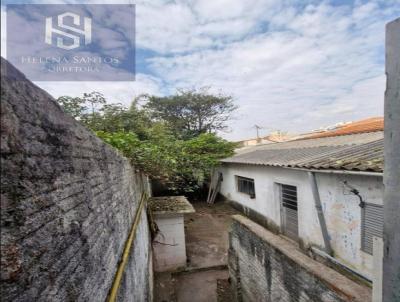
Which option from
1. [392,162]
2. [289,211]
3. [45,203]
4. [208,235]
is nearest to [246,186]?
[208,235]

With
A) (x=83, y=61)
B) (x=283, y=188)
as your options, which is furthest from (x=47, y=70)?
(x=283, y=188)

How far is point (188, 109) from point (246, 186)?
11.0 m

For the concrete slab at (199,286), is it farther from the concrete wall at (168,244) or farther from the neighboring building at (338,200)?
the neighboring building at (338,200)

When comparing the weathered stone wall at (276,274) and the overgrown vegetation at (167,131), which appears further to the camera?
the overgrown vegetation at (167,131)

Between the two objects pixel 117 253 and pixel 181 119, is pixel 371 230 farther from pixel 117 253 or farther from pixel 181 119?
pixel 181 119

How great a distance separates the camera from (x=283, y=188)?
7.62 meters

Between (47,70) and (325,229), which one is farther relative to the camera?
(325,229)

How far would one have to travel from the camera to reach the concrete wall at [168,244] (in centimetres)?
608

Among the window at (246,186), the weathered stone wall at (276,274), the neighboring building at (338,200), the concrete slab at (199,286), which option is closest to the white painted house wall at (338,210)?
the neighboring building at (338,200)

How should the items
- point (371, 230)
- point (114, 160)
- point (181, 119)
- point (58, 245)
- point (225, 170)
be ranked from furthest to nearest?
point (181, 119), point (225, 170), point (371, 230), point (114, 160), point (58, 245)

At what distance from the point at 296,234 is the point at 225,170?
6715 millimetres

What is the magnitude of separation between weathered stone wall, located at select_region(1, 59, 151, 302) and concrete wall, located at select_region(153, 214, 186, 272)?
4491 mm

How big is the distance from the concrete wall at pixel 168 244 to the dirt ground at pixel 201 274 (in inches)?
9.4

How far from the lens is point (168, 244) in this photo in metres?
6.09
